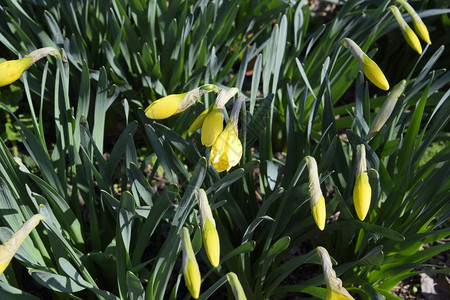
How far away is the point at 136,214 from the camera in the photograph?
139 cm

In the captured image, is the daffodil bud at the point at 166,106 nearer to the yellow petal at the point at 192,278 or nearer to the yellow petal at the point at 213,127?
the yellow petal at the point at 213,127

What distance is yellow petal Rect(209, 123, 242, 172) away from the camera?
107 centimetres

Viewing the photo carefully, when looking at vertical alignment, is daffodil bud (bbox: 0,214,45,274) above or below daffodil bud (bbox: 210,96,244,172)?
below

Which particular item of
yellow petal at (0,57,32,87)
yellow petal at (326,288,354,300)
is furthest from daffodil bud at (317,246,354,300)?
yellow petal at (0,57,32,87)

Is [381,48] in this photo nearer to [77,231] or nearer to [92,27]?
[92,27]

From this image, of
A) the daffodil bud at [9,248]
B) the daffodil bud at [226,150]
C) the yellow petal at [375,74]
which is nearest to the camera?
the daffodil bud at [9,248]

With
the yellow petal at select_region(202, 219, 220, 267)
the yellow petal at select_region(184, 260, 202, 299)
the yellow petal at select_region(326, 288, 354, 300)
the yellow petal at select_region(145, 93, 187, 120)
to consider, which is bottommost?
→ the yellow petal at select_region(326, 288, 354, 300)

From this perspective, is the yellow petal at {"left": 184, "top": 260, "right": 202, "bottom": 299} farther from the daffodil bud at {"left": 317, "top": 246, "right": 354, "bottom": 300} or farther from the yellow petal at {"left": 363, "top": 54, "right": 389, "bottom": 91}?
the yellow petal at {"left": 363, "top": 54, "right": 389, "bottom": 91}

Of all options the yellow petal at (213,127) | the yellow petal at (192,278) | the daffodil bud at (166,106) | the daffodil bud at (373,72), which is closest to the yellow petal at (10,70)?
the daffodil bud at (166,106)

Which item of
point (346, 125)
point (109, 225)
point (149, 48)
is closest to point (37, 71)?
point (149, 48)

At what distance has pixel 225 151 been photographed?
1083 millimetres

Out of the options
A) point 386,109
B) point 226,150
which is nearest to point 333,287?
point 226,150

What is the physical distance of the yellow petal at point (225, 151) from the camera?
1.07 meters

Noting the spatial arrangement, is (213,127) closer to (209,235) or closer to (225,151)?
(225,151)
